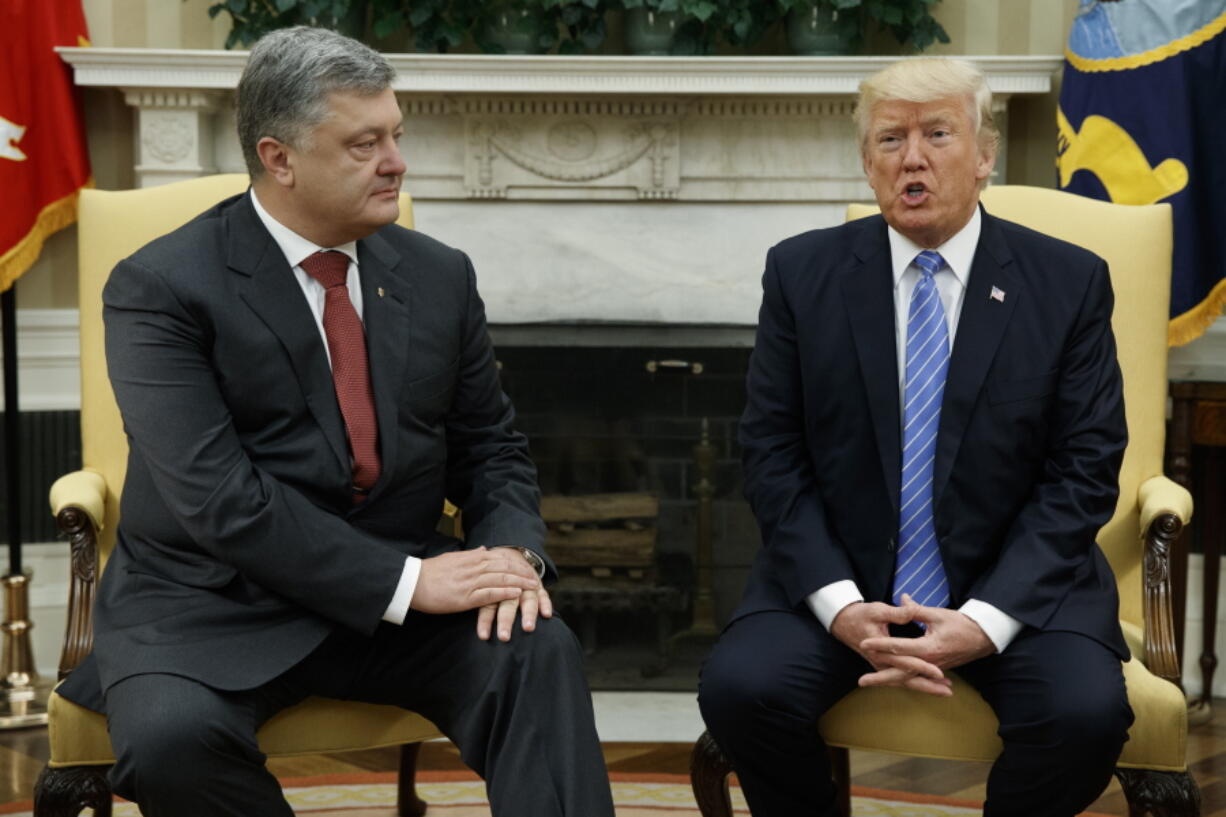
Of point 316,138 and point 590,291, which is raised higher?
point 316,138

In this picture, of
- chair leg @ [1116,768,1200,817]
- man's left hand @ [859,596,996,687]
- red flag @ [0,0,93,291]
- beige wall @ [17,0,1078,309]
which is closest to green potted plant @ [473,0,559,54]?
beige wall @ [17,0,1078,309]

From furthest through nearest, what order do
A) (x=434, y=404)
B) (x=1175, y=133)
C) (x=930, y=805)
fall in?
(x=1175, y=133)
(x=930, y=805)
(x=434, y=404)

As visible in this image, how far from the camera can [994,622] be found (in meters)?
2.07

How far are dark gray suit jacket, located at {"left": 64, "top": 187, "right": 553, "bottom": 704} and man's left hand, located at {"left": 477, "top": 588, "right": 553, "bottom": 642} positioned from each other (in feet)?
0.41

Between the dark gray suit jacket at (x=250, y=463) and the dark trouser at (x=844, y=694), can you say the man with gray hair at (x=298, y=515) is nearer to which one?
the dark gray suit jacket at (x=250, y=463)

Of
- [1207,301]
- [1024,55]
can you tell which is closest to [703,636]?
[1207,301]

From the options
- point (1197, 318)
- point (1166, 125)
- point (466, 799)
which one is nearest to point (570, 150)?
point (1166, 125)

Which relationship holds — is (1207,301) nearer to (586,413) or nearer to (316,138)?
(586,413)

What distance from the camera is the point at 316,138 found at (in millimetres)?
2055

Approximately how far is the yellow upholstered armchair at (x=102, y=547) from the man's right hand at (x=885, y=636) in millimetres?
615

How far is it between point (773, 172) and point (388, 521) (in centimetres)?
206

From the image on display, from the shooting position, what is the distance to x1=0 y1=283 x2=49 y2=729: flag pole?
138 inches

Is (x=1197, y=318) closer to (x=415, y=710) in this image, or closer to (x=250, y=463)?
(x=415, y=710)

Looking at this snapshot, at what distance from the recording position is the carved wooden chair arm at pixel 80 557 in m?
2.23
